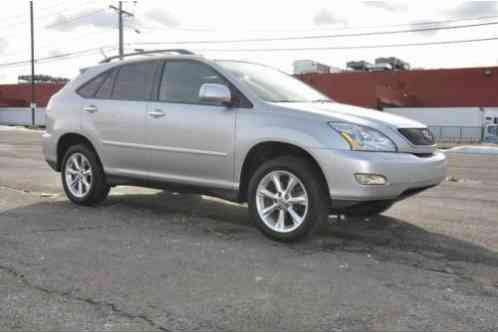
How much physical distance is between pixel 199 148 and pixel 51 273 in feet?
6.57

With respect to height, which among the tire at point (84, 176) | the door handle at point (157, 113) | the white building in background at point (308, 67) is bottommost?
the tire at point (84, 176)

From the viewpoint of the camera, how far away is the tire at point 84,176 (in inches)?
255

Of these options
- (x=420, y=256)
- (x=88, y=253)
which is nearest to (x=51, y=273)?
(x=88, y=253)

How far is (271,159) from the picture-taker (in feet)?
16.8

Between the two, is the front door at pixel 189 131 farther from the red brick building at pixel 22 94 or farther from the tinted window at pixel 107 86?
the red brick building at pixel 22 94

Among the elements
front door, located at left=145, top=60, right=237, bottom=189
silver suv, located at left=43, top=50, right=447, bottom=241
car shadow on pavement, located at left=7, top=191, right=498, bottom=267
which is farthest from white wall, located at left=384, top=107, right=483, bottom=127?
front door, located at left=145, top=60, right=237, bottom=189

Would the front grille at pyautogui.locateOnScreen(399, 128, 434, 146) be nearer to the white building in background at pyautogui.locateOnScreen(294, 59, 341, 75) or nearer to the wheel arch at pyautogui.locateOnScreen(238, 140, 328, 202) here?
the wheel arch at pyautogui.locateOnScreen(238, 140, 328, 202)

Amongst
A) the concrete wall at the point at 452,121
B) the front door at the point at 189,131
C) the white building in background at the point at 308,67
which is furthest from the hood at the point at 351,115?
the white building in background at the point at 308,67

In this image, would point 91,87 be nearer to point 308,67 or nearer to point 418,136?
point 418,136

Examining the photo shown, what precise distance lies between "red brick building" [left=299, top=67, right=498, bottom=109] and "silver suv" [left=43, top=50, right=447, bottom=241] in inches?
1357

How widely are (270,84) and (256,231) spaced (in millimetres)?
1549

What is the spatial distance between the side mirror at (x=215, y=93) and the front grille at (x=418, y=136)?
5.46ft

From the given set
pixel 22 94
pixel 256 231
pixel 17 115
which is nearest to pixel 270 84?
pixel 256 231

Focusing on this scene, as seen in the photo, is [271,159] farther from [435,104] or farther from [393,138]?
[435,104]
